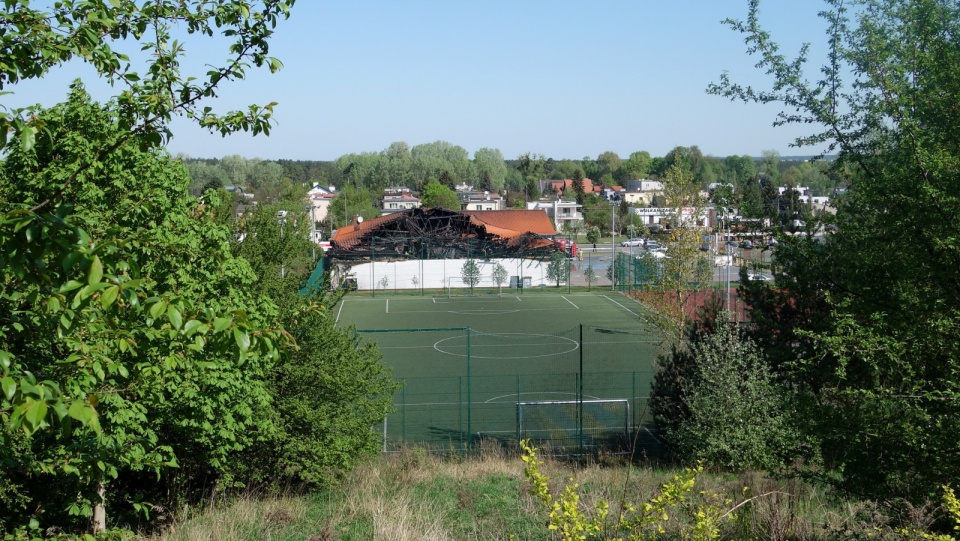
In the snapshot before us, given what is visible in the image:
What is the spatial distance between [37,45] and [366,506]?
6460mm

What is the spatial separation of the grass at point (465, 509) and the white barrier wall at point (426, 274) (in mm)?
37397

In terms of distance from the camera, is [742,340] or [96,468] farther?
[742,340]

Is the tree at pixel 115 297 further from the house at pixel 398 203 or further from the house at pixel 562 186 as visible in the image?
the house at pixel 562 186

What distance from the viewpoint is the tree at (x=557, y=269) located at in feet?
169

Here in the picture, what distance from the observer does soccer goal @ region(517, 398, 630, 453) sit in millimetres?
18094

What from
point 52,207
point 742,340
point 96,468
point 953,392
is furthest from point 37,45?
point 742,340

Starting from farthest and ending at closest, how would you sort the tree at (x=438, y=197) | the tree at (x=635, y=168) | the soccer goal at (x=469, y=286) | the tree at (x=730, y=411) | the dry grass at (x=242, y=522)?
the tree at (x=635, y=168) → the tree at (x=438, y=197) → the soccer goal at (x=469, y=286) → the tree at (x=730, y=411) → the dry grass at (x=242, y=522)

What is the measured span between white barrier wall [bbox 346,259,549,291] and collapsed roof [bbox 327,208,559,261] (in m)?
1.10

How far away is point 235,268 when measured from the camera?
9109mm

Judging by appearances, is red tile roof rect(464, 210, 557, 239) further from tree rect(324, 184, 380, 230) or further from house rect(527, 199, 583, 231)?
house rect(527, 199, 583, 231)

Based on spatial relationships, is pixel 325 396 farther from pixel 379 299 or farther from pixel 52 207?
pixel 379 299

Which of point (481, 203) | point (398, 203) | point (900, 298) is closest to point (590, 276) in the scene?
point (900, 298)

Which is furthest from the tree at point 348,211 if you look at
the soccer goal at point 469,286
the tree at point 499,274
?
the tree at point 499,274

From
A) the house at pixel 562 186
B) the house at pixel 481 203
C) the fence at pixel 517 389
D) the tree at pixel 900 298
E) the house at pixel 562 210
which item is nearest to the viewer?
the tree at pixel 900 298
